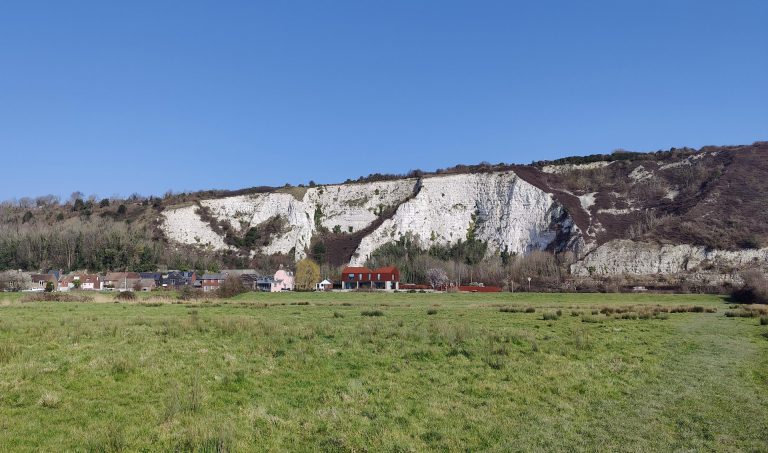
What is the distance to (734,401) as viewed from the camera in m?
10.8

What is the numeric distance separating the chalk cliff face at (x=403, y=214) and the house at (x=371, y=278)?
15.9m

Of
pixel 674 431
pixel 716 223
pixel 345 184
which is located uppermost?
pixel 345 184

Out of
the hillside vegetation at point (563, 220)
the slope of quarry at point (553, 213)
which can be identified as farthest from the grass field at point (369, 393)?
the hillside vegetation at point (563, 220)

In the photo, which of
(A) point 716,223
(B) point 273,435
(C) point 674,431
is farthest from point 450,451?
(A) point 716,223

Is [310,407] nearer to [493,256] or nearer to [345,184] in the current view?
[493,256]

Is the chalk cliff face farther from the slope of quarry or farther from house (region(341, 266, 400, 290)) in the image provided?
house (region(341, 266, 400, 290))

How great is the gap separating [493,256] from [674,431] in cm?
10364

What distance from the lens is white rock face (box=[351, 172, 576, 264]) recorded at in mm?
113250

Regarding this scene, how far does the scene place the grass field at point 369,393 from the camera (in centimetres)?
816

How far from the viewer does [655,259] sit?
8919 centimetres

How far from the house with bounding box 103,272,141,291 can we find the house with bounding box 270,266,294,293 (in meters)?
27.5

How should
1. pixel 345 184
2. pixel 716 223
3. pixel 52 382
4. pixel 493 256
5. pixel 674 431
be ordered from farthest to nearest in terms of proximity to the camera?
pixel 345 184, pixel 493 256, pixel 716 223, pixel 52 382, pixel 674 431

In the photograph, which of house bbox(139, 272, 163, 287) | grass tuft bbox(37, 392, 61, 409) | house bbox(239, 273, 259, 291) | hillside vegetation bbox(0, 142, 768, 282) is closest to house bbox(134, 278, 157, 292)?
house bbox(139, 272, 163, 287)

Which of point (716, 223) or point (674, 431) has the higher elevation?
point (716, 223)
